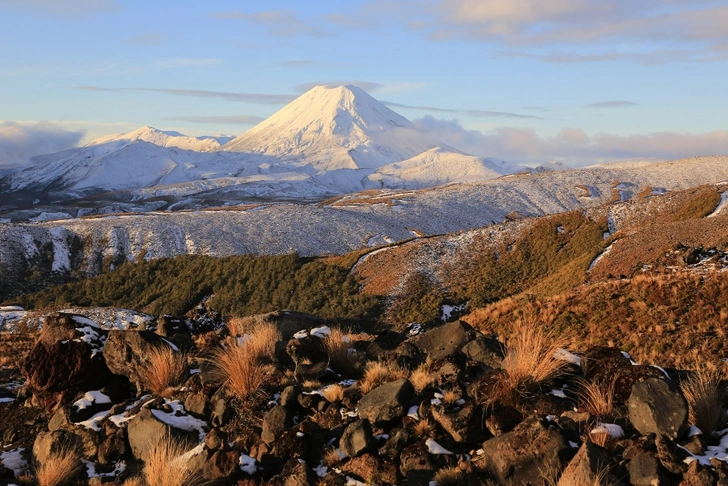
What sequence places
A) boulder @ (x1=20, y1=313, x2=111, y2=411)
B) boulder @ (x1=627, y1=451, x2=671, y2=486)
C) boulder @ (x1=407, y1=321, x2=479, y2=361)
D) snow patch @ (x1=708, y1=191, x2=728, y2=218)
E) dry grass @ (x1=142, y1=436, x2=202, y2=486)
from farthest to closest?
snow patch @ (x1=708, y1=191, x2=728, y2=218), boulder @ (x1=20, y1=313, x2=111, y2=411), boulder @ (x1=407, y1=321, x2=479, y2=361), dry grass @ (x1=142, y1=436, x2=202, y2=486), boulder @ (x1=627, y1=451, x2=671, y2=486)

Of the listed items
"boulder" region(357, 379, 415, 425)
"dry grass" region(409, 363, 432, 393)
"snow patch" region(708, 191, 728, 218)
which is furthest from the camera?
"snow patch" region(708, 191, 728, 218)

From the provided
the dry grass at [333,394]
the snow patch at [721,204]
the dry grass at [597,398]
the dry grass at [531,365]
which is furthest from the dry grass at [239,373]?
the snow patch at [721,204]

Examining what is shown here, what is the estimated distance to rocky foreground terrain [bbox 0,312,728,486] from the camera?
8.73 meters

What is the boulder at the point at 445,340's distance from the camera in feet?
44.4

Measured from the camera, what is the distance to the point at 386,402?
10.5 meters

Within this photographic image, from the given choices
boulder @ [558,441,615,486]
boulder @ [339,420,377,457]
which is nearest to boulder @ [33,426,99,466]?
boulder @ [339,420,377,457]

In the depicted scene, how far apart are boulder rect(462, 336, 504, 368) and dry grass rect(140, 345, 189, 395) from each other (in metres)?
5.92

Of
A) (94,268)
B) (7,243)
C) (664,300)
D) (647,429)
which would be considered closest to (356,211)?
(94,268)

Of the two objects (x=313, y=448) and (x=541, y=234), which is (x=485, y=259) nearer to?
(x=541, y=234)

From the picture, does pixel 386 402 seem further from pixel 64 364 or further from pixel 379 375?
pixel 64 364

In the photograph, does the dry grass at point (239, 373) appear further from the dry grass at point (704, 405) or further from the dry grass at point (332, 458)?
the dry grass at point (704, 405)

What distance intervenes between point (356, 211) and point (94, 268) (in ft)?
110

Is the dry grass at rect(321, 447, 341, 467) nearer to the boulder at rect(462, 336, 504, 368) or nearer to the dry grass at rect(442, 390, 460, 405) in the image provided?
the dry grass at rect(442, 390, 460, 405)

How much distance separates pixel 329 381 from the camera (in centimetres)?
1287
